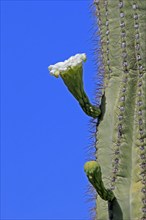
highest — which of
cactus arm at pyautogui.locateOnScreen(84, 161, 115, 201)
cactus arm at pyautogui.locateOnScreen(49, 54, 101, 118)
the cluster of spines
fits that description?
the cluster of spines

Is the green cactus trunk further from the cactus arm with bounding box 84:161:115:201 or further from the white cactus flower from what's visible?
the white cactus flower

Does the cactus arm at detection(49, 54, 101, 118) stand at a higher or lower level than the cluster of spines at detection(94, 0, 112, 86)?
lower

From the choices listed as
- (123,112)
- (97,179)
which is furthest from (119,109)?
(97,179)

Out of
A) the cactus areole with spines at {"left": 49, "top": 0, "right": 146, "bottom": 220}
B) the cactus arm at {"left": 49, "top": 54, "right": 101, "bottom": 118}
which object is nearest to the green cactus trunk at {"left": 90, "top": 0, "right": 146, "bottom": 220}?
the cactus areole with spines at {"left": 49, "top": 0, "right": 146, "bottom": 220}

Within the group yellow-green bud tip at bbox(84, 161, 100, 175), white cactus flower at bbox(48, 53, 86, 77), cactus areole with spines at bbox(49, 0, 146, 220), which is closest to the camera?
yellow-green bud tip at bbox(84, 161, 100, 175)

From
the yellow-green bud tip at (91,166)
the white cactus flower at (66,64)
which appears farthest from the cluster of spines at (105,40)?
the yellow-green bud tip at (91,166)

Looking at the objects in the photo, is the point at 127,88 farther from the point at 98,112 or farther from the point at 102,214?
the point at 102,214

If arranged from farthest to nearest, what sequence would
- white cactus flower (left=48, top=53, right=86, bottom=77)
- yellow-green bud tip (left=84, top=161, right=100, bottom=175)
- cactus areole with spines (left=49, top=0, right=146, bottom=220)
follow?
white cactus flower (left=48, top=53, right=86, bottom=77) < cactus areole with spines (left=49, top=0, right=146, bottom=220) < yellow-green bud tip (left=84, top=161, right=100, bottom=175)

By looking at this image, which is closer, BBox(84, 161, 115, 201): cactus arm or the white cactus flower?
BBox(84, 161, 115, 201): cactus arm

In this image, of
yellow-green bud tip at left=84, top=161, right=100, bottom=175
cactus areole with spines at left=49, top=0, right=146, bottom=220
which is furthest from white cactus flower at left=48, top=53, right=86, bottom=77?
yellow-green bud tip at left=84, top=161, right=100, bottom=175
